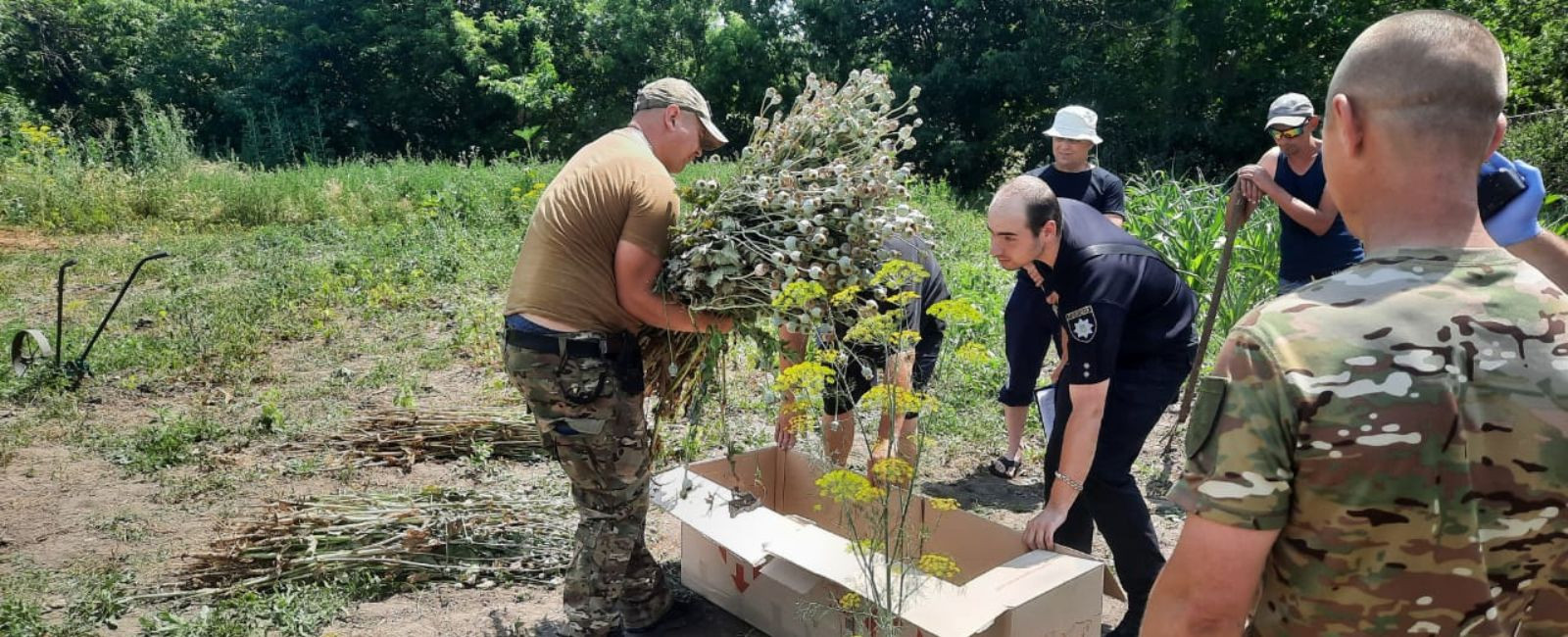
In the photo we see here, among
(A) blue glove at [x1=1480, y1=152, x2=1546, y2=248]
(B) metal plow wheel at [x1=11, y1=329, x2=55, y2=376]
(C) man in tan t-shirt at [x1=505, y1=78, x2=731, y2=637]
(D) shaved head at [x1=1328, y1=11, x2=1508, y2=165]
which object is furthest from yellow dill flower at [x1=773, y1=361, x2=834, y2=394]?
(B) metal plow wheel at [x1=11, y1=329, x2=55, y2=376]

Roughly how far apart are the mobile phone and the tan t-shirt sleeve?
7.22ft

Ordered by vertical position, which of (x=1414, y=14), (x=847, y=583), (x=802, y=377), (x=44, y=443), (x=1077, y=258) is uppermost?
(x=1414, y=14)

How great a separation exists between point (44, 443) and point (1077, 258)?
556 cm

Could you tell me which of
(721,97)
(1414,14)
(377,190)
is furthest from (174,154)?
(1414,14)

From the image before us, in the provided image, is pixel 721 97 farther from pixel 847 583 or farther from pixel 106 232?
pixel 847 583

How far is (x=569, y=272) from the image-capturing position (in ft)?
9.36

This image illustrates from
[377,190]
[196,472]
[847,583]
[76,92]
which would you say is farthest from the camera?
[76,92]

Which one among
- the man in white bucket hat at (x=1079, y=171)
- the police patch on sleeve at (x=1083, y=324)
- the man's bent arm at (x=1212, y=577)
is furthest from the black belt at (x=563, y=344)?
the man in white bucket hat at (x=1079, y=171)

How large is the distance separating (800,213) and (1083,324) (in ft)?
2.97

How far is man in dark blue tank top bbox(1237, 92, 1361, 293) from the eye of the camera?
13.8 feet

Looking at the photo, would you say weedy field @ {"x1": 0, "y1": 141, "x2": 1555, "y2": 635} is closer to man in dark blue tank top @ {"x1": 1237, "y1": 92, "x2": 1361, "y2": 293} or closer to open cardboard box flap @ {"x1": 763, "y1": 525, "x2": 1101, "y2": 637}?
open cardboard box flap @ {"x1": 763, "y1": 525, "x2": 1101, "y2": 637}

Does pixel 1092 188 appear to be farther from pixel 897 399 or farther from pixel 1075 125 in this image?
pixel 897 399

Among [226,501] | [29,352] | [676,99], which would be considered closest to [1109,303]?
[676,99]

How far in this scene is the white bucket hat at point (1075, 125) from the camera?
470 centimetres
